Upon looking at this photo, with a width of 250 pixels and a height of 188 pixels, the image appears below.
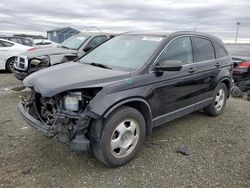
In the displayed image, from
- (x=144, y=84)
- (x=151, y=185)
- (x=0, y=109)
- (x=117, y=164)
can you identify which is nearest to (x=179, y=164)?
(x=151, y=185)

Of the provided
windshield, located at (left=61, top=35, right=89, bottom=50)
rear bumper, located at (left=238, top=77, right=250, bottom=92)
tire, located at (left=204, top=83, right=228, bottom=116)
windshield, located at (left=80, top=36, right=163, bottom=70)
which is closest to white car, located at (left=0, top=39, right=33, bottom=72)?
windshield, located at (left=61, top=35, right=89, bottom=50)

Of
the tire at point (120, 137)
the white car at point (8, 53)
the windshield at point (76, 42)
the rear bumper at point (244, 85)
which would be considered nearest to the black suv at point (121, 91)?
the tire at point (120, 137)

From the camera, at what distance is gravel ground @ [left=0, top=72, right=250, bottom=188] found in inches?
119

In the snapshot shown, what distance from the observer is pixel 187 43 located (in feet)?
14.2

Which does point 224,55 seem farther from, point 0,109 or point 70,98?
point 0,109

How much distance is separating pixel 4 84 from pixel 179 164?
6.99m

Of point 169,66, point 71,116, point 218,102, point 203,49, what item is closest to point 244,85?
point 218,102

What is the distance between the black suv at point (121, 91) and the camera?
2939mm

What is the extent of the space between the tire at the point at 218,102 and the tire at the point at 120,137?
2259 millimetres

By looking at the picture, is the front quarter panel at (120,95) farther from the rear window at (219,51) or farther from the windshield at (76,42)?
the windshield at (76,42)

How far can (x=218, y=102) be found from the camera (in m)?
5.31

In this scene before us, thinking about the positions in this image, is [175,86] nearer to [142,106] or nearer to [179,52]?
[179,52]

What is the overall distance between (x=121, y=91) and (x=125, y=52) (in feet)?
3.56

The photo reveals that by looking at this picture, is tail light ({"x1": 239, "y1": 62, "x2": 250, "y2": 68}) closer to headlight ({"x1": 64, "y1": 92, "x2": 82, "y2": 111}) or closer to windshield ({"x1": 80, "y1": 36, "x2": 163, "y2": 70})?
windshield ({"x1": 80, "y1": 36, "x2": 163, "y2": 70})
